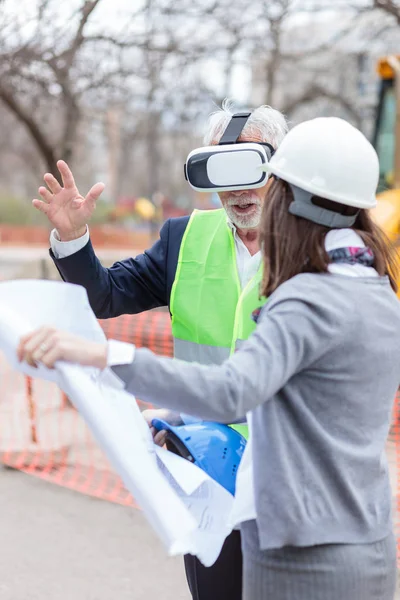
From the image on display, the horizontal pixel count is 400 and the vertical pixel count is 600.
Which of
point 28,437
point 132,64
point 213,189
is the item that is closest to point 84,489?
point 28,437

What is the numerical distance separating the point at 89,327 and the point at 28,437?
14.6ft

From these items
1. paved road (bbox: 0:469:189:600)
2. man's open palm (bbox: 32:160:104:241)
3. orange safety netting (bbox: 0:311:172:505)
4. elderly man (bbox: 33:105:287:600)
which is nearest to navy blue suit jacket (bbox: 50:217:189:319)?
elderly man (bbox: 33:105:287:600)

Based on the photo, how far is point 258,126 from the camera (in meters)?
2.23

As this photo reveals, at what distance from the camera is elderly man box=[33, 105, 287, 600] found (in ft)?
6.99

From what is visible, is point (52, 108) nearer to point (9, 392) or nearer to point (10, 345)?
point (9, 392)

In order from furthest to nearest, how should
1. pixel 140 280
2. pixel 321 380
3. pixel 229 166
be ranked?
pixel 140 280
pixel 229 166
pixel 321 380

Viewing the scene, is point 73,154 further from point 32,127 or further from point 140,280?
point 140,280

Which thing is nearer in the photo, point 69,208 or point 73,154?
point 69,208

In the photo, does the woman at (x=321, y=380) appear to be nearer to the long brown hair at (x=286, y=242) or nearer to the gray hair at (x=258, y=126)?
the long brown hair at (x=286, y=242)

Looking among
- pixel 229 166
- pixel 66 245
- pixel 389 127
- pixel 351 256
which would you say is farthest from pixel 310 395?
pixel 389 127

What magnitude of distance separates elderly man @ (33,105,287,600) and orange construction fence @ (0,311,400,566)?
6.85ft

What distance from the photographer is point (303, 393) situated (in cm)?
152

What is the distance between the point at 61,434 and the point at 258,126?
13.4ft

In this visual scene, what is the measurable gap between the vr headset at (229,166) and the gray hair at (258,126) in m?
0.07
